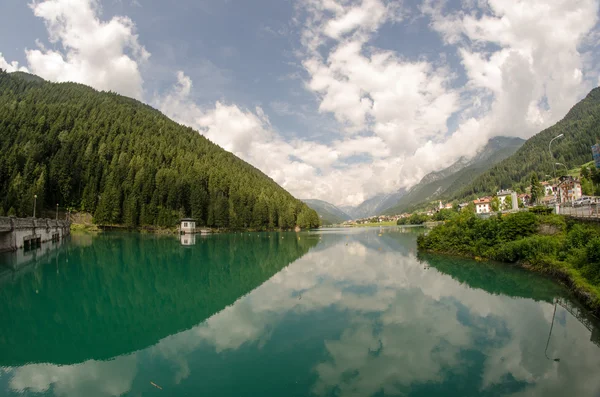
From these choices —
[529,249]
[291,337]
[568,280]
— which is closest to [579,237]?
[568,280]

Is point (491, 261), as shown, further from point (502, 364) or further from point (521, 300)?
point (502, 364)

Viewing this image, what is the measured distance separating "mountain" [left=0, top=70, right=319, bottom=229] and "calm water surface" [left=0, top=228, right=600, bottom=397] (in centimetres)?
7384

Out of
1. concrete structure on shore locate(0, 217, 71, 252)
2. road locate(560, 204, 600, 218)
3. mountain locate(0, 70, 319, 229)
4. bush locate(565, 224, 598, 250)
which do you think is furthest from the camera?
mountain locate(0, 70, 319, 229)


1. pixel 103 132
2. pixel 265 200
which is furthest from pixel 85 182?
pixel 265 200

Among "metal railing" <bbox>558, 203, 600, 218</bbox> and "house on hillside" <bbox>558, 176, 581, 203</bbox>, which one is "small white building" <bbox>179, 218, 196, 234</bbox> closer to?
"metal railing" <bbox>558, 203, 600, 218</bbox>

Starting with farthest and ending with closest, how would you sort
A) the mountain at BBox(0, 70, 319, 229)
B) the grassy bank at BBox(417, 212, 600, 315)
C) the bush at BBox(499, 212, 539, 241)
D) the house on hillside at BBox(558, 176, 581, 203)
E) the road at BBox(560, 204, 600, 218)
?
Answer: the mountain at BBox(0, 70, 319, 229), the house on hillside at BBox(558, 176, 581, 203), the bush at BBox(499, 212, 539, 241), the road at BBox(560, 204, 600, 218), the grassy bank at BBox(417, 212, 600, 315)

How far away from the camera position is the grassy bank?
20.0 meters

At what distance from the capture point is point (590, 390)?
971 cm

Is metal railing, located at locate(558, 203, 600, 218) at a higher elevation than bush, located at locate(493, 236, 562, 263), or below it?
higher

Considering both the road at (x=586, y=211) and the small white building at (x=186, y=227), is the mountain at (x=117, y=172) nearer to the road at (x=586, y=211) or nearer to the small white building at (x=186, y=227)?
the small white building at (x=186, y=227)

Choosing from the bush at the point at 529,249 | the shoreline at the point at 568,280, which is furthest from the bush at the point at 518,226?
the shoreline at the point at 568,280

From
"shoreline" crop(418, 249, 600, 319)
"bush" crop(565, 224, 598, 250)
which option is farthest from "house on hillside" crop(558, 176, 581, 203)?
"bush" crop(565, 224, 598, 250)

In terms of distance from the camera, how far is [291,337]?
45.7 ft

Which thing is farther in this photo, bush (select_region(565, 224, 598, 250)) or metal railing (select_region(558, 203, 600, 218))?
metal railing (select_region(558, 203, 600, 218))
